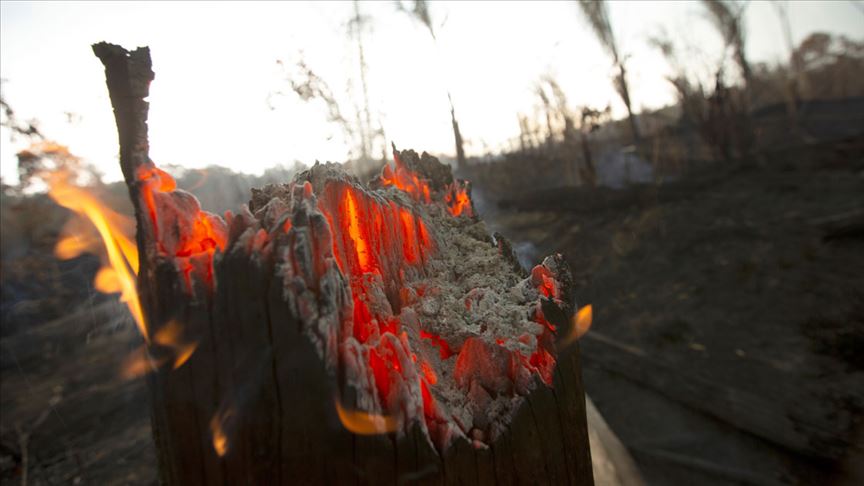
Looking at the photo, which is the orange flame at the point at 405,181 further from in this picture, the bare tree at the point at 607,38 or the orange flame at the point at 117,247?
the bare tree at the point at 607,38

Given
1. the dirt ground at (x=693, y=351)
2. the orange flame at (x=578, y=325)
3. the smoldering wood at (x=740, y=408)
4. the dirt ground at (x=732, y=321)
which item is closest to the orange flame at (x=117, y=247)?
the dirt ground at (x=693, y=351)

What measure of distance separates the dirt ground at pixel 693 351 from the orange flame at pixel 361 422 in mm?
702

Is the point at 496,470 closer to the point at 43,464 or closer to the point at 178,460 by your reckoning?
the point at 178,460

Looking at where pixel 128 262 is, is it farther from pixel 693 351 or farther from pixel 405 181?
pixel 693 351

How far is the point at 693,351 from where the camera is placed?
445cm

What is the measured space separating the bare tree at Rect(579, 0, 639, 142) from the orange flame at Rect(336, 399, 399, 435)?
18204 millimetres

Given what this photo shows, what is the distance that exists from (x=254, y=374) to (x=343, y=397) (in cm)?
22

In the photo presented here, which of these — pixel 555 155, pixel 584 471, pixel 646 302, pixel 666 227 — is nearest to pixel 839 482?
pixel 584 471

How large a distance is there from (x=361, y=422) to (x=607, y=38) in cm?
1998

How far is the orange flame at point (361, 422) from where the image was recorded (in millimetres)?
967

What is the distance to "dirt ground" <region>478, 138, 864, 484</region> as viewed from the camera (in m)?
3.03

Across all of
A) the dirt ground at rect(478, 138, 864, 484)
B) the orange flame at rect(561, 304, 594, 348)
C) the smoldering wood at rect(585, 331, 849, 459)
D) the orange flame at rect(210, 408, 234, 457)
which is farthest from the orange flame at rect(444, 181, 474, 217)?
the smoldering wood at rect(585, 331, 849, 459)

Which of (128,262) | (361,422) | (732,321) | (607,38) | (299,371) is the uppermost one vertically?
(607,38)

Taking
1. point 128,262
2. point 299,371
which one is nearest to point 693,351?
point 299,371
